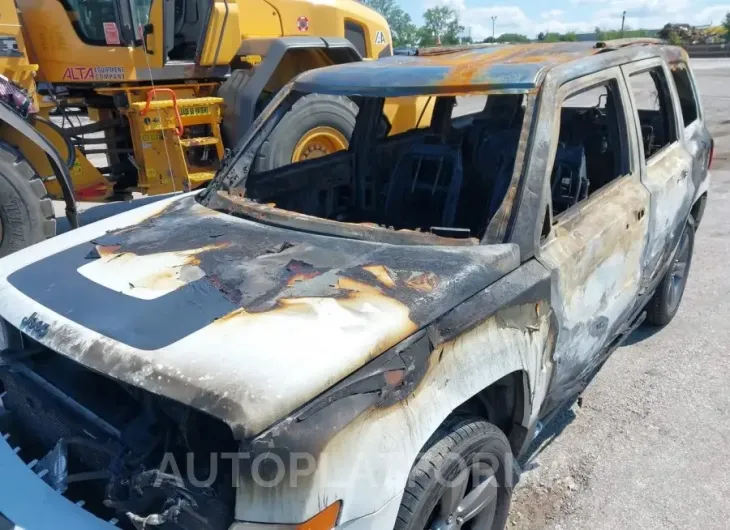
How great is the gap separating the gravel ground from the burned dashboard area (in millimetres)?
1440

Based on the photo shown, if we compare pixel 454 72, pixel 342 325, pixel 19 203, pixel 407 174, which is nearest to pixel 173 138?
pixel 19 203

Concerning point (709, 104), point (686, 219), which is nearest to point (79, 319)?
point (686, 219)

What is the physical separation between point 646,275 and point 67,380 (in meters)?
2.69

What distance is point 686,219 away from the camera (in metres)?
3.85

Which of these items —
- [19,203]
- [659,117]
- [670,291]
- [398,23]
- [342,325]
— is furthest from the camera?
[398,23]

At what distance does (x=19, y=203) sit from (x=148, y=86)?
6.35 ft

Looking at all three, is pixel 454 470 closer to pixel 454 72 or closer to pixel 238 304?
pixel 238 304

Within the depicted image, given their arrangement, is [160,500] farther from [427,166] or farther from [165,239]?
[427,166]

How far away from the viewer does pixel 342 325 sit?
1858 mm

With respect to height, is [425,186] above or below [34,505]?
above

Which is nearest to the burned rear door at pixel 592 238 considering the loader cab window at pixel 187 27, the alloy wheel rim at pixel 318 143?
the alloy wheel rim at pixel 318 143

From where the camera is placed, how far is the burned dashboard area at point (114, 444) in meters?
1.65

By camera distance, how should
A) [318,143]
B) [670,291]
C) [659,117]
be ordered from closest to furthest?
1. [659,117]
2. [670,291]
3. [318,143]

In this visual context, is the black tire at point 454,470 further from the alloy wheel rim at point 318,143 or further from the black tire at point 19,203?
the black tire at point 19,203
